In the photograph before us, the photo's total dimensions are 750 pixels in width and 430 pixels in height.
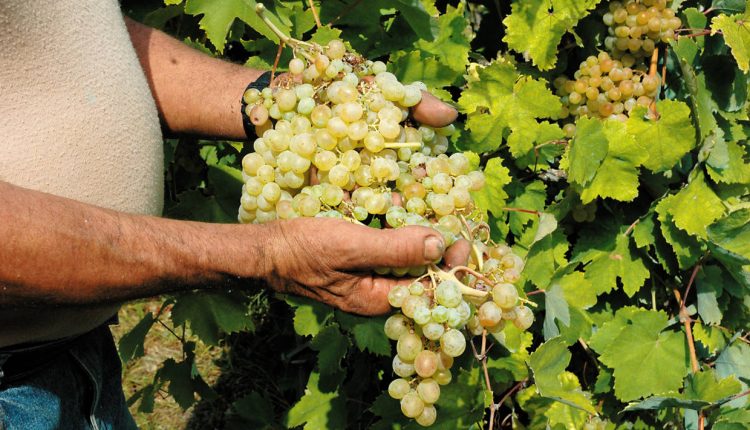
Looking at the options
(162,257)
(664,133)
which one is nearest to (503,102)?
(664,133)

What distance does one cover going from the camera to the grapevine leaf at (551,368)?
1579mm

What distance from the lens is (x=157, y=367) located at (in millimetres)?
3273

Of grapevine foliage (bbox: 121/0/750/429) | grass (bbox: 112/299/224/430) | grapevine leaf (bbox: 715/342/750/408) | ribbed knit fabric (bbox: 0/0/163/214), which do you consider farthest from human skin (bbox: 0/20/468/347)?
grass (bbox: 112/299/224/430)

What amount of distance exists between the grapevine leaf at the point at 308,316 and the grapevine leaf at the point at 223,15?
29.7 inches

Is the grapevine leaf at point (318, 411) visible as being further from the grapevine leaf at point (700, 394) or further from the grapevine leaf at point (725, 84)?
the grapevine leaf at point (725, 84)

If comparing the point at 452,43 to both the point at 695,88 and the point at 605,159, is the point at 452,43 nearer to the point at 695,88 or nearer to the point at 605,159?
the point at 605,159

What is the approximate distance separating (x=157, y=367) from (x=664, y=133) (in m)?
2.37

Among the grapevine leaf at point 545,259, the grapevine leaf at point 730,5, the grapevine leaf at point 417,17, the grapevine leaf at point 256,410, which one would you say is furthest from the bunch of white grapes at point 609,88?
the grapevine leaf at point 256,410

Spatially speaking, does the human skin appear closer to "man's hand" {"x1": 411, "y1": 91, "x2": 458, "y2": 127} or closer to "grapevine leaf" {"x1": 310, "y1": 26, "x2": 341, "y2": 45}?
"man's hand" {"x1": 411, "y1": 91, "x2": 458, "y2": 127}

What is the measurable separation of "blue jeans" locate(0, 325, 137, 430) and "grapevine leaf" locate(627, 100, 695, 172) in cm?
146

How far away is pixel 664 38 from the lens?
1.98 meters

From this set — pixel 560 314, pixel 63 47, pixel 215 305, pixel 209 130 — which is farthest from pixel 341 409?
pixel 63 47

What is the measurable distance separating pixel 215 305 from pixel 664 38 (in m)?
1.46

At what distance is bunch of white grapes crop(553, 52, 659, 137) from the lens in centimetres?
203
